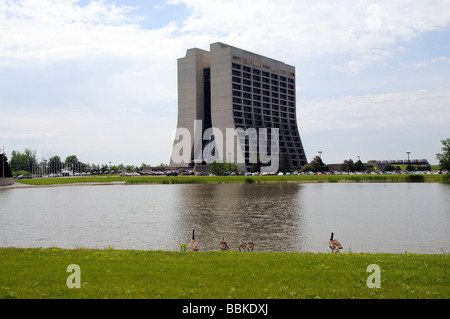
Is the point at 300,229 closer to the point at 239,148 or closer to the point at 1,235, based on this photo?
the point at 1,235

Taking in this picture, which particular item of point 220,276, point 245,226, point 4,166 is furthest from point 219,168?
point 220,276

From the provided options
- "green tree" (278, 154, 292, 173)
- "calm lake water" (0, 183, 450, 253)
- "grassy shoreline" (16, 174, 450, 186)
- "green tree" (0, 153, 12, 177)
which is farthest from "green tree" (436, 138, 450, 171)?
"green tree" (0, 153, 12, 177)

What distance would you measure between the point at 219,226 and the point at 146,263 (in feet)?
58.6

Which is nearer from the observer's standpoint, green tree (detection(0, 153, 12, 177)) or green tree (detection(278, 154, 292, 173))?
green tree (detection(0, 153, 12, 177))

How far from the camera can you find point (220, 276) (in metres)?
12.9

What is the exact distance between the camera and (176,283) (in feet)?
39.4

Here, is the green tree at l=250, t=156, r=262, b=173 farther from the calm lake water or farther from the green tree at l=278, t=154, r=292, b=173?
the calm lake water

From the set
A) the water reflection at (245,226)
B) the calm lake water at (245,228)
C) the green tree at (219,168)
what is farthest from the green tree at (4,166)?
the water reflection at (245,226)

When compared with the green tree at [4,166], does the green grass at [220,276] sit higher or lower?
lower

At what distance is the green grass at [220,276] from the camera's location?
36.0 ft

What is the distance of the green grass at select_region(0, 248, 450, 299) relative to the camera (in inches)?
432

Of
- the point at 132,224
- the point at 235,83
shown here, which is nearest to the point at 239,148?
the point at 235,83

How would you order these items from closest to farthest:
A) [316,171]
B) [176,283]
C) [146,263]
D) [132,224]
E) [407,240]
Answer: [176,283], [146,263], [407,240], [132,224], [316,171]

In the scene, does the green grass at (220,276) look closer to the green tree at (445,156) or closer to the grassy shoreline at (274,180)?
the grassy shoreline at (274,180)
